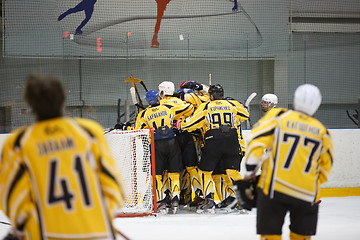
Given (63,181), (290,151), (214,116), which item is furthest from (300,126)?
(214,116)

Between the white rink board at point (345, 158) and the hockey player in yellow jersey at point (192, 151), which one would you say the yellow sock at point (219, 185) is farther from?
the white rink board at point (345, 158)

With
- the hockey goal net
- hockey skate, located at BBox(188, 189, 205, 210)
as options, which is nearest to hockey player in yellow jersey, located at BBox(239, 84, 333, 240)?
the hockey goal net

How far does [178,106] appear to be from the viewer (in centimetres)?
580

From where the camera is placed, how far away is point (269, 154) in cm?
271

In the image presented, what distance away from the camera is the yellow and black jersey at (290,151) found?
2.65 metres

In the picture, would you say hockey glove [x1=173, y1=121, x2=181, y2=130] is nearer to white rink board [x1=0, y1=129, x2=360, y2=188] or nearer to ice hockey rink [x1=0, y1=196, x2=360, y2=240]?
ice hockey rink [x1=0, y1=196, x2=360, y2=240]

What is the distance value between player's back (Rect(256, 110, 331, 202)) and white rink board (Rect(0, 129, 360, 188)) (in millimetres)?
4281

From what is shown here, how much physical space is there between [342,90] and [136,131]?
12.7 ft

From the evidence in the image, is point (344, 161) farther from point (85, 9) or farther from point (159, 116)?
point (85, 9)

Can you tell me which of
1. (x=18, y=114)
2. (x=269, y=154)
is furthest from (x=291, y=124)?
(x=18, y=114)

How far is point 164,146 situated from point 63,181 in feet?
13.3

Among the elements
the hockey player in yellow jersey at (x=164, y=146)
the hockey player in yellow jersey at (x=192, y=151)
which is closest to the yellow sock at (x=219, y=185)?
the hockey player in yellow jersey at (x=192, y=151)

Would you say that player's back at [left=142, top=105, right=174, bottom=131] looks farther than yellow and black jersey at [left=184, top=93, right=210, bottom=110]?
No

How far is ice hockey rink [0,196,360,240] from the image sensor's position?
4.52m
